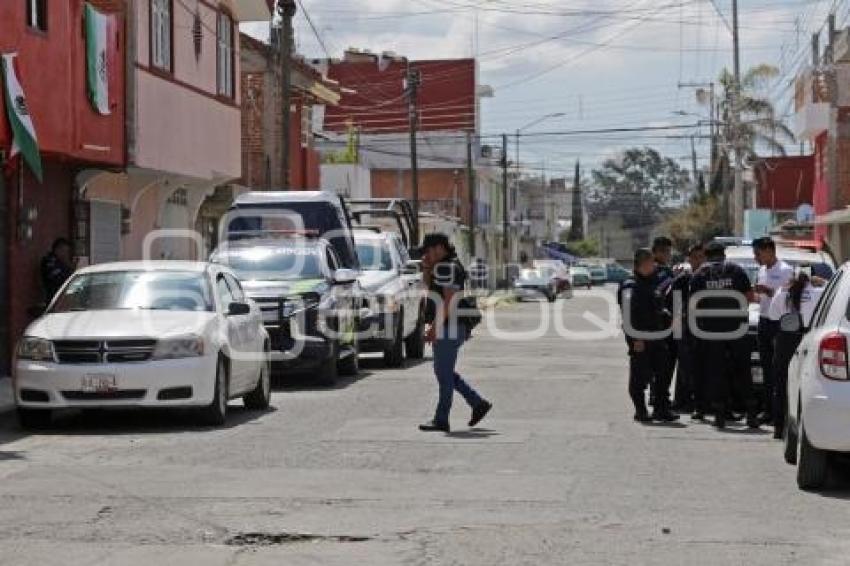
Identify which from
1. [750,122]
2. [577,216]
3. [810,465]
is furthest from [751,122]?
[577,216]

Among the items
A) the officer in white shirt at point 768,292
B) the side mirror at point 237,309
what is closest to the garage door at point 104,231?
the side mirror at point 237,309

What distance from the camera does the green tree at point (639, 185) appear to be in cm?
16700

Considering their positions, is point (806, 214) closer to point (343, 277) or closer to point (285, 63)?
point (285, 63)

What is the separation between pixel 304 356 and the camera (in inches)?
761

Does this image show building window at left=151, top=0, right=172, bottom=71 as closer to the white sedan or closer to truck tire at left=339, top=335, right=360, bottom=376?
truck tire at left=339, top=335, right=360, bottom=376

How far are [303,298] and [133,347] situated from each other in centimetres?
522

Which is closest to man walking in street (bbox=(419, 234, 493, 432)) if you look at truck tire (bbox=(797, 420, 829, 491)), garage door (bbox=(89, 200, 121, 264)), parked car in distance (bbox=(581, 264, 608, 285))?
truck tire (bbox=(797, 420, 829, 491))

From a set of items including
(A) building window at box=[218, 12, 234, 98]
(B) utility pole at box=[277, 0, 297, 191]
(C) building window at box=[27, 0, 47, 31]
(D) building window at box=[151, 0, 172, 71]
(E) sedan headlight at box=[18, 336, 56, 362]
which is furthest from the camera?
(B) utility pole at box=[277, 0, 297, 191]

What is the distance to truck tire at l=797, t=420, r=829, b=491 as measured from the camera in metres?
10.6

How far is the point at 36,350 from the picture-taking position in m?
14.5

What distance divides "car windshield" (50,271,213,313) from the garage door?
27.7 ft

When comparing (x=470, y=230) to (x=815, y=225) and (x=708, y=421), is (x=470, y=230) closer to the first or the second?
(x=815, y=225)

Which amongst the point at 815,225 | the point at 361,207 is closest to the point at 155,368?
the point at 361,207

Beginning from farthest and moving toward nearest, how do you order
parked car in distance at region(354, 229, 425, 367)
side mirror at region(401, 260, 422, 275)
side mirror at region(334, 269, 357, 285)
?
side mirror at region(401, 260, 422, 275), parked car in distance at region(354, 229, 425, 367), side mirror at region(334, 269, 357, 285)
